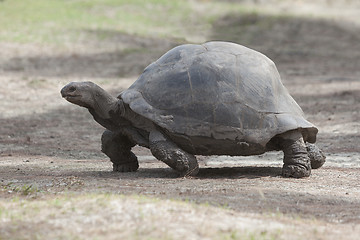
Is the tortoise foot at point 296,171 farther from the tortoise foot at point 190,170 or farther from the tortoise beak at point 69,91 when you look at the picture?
the tortoise beak at point 69,91

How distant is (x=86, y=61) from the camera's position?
21.7m

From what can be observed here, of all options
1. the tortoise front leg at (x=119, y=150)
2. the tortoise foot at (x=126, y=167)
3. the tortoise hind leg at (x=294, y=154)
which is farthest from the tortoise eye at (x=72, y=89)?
the tortoise hind leg at (x=294, y=154)

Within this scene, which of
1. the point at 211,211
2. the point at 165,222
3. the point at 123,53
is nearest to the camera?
the point at 165,222

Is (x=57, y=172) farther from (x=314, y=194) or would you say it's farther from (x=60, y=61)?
(x=60, y=61)

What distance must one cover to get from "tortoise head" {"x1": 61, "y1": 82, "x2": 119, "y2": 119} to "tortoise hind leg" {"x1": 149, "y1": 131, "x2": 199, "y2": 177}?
681 mm

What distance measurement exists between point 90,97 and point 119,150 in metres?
0.90

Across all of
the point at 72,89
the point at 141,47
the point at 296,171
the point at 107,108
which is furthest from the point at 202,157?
the point at 141,47

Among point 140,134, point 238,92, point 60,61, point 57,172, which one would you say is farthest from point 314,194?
point 60,61

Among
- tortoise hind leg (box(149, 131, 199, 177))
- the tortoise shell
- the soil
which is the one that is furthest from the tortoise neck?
the soil

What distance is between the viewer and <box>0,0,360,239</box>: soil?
254 inches

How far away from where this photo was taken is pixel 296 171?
8.02m

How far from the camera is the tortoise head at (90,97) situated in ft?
25.0

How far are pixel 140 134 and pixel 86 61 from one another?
553 inches

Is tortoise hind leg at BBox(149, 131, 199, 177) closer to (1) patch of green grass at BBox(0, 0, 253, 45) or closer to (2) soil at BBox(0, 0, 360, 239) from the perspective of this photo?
(2) soil at BBox(0, 0, 360, 239)
